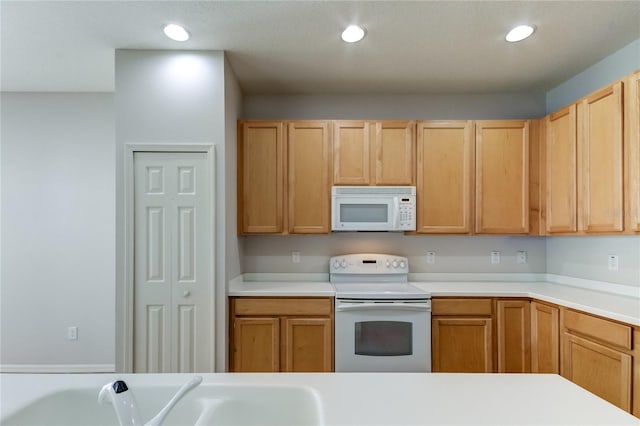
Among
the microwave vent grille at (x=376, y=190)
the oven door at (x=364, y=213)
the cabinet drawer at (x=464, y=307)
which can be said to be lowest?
the cabinet drawer at (x=464, y=307)

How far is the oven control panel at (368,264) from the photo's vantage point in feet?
10.6

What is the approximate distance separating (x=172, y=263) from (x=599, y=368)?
9.17 ft

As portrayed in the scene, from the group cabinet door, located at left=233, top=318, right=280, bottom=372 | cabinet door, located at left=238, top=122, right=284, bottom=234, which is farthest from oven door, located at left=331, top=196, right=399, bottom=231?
cabinet door, located at left=233, top=318, right=280, bottom=372

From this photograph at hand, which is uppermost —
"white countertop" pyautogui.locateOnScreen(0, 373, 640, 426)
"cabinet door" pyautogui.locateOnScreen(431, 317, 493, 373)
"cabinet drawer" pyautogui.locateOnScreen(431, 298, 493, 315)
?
"white countertop" pyautogui.locateOnScreen(0, 373, 640, 426)

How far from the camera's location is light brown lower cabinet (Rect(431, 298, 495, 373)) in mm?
2686

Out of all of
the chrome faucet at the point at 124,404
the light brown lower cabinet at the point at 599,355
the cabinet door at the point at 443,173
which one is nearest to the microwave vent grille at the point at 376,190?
the cabinet door at the point at 443,173

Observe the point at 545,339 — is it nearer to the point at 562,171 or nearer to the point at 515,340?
the point at 515,340

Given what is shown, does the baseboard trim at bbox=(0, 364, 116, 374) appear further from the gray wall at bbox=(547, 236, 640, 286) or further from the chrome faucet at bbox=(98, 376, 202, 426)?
the gray wall at bbox=(547, 236, 640, 286)

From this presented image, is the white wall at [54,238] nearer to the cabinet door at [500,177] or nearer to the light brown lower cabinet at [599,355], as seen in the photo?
the cabinet door at [500,177]

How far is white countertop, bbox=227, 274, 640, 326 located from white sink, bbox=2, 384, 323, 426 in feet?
5.31

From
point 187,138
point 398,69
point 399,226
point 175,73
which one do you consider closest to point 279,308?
point 399,226

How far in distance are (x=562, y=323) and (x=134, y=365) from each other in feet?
9.77

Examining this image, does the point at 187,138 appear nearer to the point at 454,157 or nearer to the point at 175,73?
the point at 175,73

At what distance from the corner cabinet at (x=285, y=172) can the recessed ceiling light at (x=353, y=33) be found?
805mm
